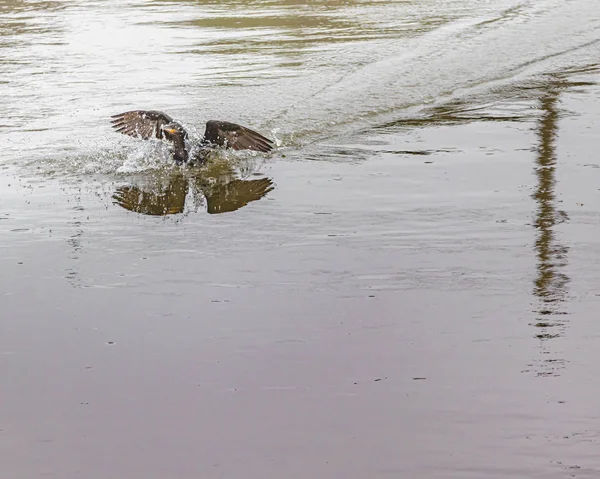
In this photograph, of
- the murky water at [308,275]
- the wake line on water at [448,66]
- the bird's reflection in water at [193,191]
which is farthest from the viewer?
the wake line on water at [448,66]

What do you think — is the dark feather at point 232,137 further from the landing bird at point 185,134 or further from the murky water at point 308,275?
the murky water at point 308,275

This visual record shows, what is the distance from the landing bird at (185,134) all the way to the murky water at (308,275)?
207 millimetres

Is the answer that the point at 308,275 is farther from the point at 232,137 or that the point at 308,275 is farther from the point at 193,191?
the point at 232,137

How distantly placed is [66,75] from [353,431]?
34.9 feet

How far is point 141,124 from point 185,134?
523 mm

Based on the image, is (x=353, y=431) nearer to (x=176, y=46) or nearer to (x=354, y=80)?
(x=354, y=80)

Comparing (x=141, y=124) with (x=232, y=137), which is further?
(x=141, y=124)

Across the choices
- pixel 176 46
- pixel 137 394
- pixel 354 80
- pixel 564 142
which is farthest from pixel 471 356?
pixel 176 46

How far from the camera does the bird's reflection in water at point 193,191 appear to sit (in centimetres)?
915

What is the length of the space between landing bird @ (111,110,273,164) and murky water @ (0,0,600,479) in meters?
0.21

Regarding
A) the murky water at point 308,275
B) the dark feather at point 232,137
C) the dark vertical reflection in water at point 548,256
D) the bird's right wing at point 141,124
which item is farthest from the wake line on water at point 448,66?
the dark vertical reflection in water at point 548,256

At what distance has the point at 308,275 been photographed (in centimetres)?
723

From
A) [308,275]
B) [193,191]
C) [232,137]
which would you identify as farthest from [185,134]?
[308,275]

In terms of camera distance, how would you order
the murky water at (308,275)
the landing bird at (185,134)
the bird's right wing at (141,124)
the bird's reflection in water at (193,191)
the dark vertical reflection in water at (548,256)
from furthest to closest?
the bird's right wing at (141,124) < the landing bird at (185,134) < the bird's reflection in water at (193,191) < the dark vertical reflection in water at (548,256) < the murky water at (308,275)
